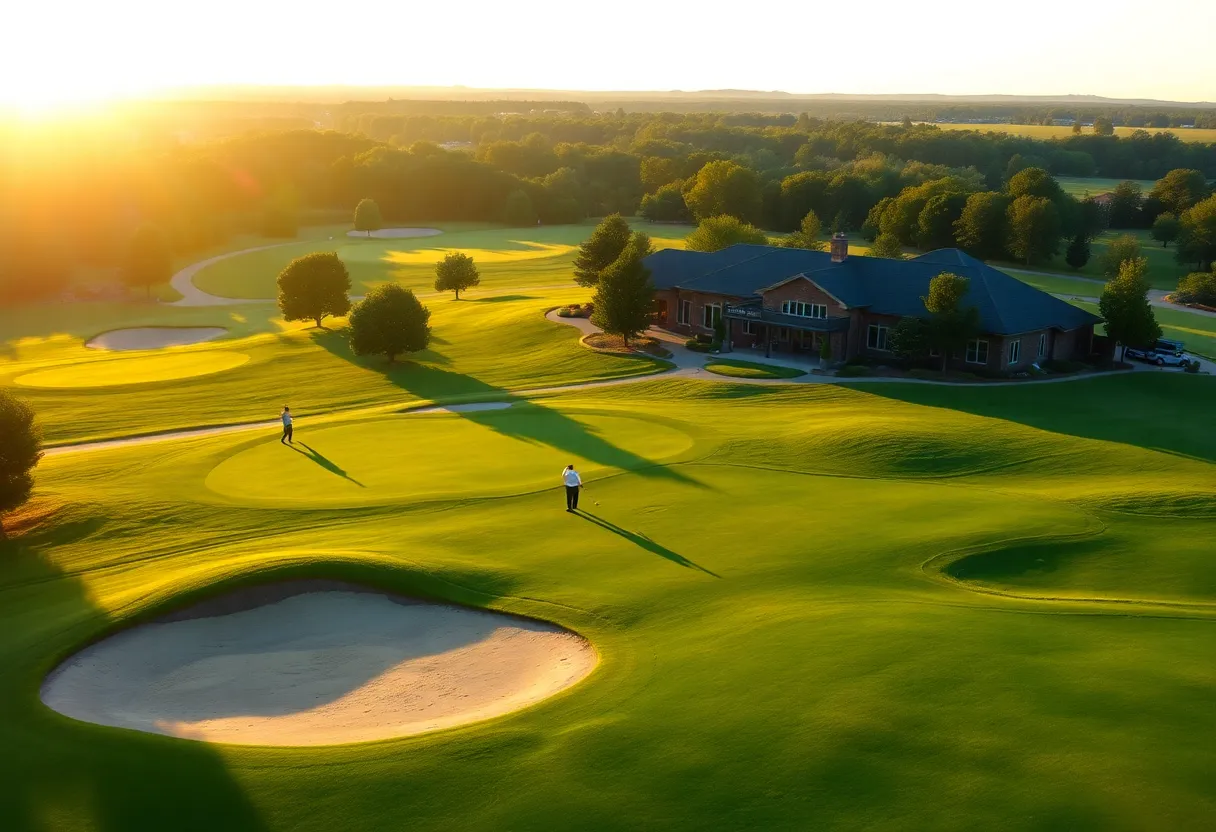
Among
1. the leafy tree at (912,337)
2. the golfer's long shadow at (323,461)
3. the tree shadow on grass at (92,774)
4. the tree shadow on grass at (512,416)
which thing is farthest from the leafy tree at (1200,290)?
the tree shadow on grass at (92,774)

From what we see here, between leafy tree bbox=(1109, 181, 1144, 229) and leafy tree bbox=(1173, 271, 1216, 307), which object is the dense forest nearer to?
leafy tree bbox=(1109, 181, 1144, 229)

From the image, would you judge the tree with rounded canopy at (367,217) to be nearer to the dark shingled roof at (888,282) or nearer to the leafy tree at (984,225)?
the leafy tree at (984,225)

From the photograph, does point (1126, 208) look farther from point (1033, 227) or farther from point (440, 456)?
point (440, 456)

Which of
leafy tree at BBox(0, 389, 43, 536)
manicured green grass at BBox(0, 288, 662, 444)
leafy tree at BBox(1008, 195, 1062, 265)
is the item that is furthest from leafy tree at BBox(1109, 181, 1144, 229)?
leafy tree at BBox(0, 389, 43, 536)

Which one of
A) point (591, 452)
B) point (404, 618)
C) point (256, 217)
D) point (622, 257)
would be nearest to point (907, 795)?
point (404, 618)

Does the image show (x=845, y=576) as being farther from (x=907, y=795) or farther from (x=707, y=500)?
(x=907, y=795)

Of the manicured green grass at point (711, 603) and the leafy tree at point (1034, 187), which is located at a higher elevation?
the leafy tree at point (1034, 187)

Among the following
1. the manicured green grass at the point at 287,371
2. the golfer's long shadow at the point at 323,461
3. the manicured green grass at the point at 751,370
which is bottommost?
the manicured green grass at the point at 287,371

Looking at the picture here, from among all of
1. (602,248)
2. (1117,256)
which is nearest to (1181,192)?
(1117,256)
